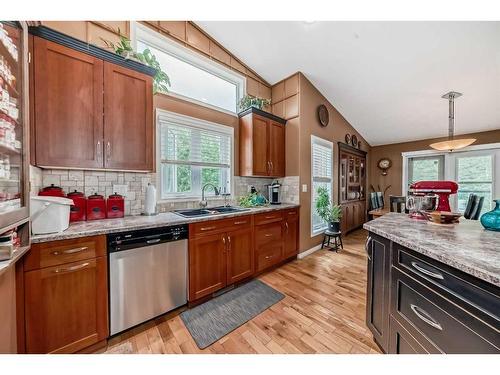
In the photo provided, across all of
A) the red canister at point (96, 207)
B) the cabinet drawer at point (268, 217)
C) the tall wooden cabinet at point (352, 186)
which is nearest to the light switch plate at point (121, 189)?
the red canister at point (96, 207)

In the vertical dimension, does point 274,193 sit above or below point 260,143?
below

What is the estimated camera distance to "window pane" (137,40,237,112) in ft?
8.50

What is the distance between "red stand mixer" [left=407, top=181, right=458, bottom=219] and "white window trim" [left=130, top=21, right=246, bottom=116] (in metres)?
2.62

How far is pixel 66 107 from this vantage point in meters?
1.51

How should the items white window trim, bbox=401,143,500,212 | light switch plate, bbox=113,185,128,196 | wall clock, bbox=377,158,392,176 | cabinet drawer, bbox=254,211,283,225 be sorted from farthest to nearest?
wall clock, bbox=377,158,392,176, white window trim, bbox=401,143,500,212, cabinet drawer, bbox=254,211,283,225, light switch plate, bbox=113,185,128,196

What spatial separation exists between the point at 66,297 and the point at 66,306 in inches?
2.5

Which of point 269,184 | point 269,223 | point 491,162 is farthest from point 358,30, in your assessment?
point 491,162

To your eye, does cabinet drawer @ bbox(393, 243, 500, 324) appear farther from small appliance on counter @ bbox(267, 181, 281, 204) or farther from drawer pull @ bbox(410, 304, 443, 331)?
small appliance on counter @ bbox(267, 181, 281, 204)

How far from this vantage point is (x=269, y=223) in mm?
2729

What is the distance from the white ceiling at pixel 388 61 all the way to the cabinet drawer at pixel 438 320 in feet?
9.37

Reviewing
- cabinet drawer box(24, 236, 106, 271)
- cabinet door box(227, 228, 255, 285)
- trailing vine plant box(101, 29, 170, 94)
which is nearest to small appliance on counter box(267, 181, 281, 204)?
cabinet door box(227, 228, 255, 285)

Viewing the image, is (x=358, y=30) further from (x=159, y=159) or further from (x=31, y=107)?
(x=31, y=107)

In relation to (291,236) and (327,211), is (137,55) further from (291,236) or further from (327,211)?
(327,211)

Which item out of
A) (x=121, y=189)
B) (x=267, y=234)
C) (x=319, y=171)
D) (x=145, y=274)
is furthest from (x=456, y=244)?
(x=319, y=171)
